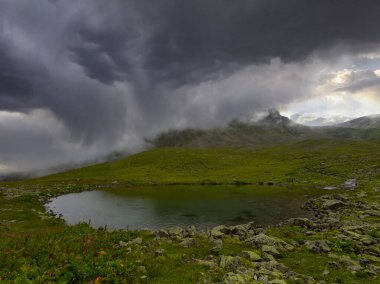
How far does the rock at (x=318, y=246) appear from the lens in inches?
1075

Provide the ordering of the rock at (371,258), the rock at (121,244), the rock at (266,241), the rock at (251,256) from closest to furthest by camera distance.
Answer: the rock at (251,256)
the rock at (371,258)
the rock at (121,244)
the rock at (266,241)

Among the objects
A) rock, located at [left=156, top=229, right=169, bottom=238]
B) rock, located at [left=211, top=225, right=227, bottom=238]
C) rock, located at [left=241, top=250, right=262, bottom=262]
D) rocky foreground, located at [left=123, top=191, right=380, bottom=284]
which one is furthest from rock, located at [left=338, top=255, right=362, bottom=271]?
rock, located at [left=156, top=229, right=169, bottom=238]

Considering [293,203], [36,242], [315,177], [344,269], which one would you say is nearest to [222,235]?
[344,269]

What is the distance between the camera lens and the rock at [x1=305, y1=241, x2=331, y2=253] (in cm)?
2730

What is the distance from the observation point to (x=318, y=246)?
28078mm

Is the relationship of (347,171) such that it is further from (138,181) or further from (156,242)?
(156,242)

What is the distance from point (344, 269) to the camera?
22.6 meters

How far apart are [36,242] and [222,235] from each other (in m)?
17.5

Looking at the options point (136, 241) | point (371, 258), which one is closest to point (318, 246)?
point (371, 258)

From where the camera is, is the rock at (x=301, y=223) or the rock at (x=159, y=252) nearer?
the rock at (x=159, y=252)

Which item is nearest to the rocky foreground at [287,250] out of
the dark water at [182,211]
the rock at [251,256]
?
the rock at [251,256]

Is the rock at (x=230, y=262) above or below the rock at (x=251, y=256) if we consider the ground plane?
above

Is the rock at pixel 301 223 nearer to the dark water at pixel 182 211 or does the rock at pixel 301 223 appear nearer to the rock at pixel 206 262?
the dark water at pixel 182 211

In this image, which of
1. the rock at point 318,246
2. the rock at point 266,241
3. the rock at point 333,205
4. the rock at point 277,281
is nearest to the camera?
the rock at point 277,281
